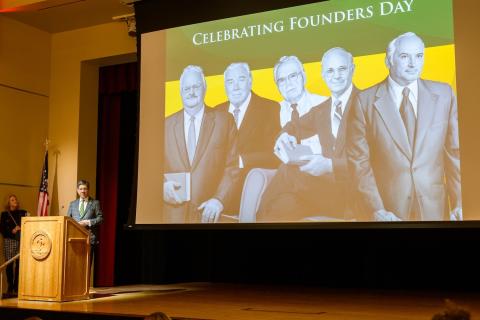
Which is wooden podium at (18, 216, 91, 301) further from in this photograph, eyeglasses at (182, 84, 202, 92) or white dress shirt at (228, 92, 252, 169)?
eyeglasses at (182, 84, 202, 92)

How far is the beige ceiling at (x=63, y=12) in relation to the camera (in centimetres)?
687

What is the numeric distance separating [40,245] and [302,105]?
2286 mm

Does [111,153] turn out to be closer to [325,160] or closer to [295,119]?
[295,119]

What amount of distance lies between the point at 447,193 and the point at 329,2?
5.67 ft

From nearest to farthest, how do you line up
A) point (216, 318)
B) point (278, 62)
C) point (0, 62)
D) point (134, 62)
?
point (216, 318) → point (278, 62) → point (0, 62) → point (134, 62)

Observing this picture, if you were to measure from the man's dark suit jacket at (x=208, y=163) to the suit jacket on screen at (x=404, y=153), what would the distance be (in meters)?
1.05

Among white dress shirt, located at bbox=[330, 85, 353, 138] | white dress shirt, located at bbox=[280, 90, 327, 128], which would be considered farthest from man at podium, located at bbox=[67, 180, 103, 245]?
white dress shirt, located at bbox=[330, 85, 353, 138]

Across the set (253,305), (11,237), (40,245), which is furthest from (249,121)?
(11,237)

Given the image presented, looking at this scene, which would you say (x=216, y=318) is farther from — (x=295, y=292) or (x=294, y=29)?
(x=294, y=29)

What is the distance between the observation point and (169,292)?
5.77 meters

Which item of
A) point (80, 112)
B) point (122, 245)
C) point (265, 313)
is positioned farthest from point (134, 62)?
point (265, 313)

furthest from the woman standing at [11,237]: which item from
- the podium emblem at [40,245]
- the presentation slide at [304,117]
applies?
the podium emblem at [40,245]

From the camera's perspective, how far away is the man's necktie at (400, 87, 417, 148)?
4.49 m

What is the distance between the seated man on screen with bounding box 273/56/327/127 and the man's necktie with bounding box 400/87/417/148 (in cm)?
63
